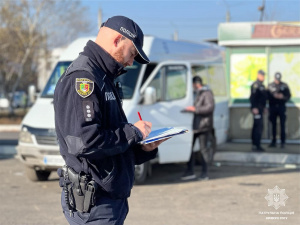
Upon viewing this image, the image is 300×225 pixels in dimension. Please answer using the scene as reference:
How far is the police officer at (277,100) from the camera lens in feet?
41.4

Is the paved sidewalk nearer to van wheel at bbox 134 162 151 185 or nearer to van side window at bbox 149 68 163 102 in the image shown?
van side window at bbox 149 68 163 102

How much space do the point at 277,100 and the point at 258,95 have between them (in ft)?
3.20

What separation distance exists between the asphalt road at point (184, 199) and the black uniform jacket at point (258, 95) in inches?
79.7

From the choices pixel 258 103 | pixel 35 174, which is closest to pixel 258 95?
pixel 258 103

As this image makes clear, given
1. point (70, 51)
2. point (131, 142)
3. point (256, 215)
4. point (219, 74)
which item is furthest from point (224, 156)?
point (131, 142)

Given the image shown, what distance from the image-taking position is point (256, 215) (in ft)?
22.4

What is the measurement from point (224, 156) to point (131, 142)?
8.97m

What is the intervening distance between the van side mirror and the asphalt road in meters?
1.40

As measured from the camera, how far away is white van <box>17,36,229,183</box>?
8.54m

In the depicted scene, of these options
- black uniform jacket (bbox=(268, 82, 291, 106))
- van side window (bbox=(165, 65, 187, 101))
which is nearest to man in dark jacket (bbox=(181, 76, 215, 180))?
van side window (bbox=(165, 65, 187, 101))

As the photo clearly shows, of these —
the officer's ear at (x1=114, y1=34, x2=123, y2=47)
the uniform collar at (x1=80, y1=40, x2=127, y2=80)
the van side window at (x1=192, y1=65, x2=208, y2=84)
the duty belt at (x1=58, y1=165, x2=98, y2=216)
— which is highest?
the officer's ear at (x1=114, y1=34, x2=123, y2=47)

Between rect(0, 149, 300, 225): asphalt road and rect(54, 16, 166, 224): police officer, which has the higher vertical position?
rect(54, 16, 166, 224): police officer

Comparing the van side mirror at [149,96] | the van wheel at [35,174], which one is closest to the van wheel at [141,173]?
the van side mirror at [149,96]

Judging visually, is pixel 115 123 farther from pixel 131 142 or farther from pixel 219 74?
pixel 219 74
